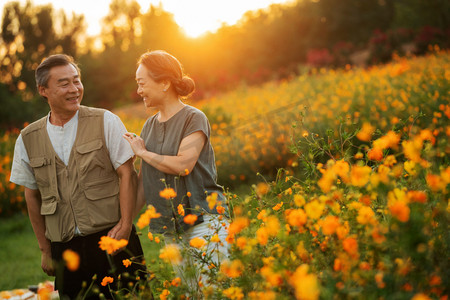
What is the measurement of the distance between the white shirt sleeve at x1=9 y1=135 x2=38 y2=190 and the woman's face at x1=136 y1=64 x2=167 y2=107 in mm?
917

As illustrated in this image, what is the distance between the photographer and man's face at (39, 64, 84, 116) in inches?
99.7

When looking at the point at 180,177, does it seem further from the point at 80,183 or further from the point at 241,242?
the point at 241,242

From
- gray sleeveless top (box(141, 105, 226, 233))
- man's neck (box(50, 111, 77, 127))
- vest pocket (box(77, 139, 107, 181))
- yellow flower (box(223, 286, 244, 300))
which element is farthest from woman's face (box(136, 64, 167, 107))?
yellow flower (box(223, 286, 244, 300))

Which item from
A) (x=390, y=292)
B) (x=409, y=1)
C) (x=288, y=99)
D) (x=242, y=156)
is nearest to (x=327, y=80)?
(x=288, y=99)

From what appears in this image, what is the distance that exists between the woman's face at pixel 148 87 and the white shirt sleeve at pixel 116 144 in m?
0.31

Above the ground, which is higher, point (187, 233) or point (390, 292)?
point (390, 292)

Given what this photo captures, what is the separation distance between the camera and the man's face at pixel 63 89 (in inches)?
99.7

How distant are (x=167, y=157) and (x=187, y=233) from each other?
0.45 metres

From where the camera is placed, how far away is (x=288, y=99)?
9305mm

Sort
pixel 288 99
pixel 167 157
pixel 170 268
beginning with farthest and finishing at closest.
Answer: pixel 288 99 → pixel 167 157 → pixel 170 268

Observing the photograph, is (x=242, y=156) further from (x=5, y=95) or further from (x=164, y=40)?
(x=164, y=40)

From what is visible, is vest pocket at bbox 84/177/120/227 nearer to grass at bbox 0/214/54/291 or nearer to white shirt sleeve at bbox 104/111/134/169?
white shirt sleeve at bbox 104/111/134/169

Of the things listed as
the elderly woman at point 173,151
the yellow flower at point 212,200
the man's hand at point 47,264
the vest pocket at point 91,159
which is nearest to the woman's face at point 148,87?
the elderly woman at point 173,151

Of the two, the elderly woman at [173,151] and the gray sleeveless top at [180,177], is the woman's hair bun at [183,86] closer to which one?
the elderly woman at [173,151]
